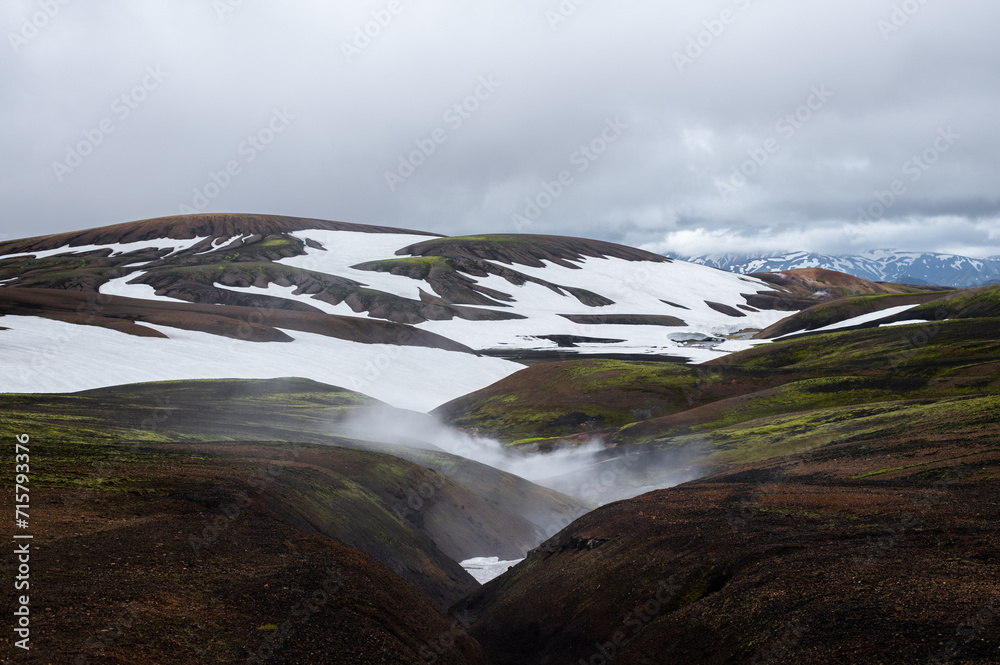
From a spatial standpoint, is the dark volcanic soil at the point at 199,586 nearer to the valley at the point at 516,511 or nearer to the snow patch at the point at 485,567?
the valley at the point at 516,511

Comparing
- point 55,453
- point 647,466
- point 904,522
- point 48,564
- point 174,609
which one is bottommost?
point 647,466

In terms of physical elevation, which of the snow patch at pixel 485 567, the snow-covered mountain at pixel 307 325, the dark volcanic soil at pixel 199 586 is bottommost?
the snow patch at pixel 485 567

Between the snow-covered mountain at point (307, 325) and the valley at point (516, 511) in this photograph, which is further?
the snow-covered mountain at point (307, 325)

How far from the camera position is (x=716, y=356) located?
109312 mm

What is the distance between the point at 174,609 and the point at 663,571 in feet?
46.7

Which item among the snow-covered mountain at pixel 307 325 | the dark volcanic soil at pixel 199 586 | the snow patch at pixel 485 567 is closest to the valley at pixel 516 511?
the dark volcanic soil at pixel 199 586

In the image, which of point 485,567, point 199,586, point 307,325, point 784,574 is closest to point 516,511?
point 485,567

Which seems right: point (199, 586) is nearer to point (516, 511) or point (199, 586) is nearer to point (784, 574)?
point (784, 574)

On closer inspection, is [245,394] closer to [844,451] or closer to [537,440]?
[537,440]

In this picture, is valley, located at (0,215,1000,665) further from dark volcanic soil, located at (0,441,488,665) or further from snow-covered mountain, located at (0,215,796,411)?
snow-covered mountain, located at (0,215,796,411)

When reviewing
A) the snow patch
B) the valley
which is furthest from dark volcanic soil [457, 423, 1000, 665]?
the snow patch

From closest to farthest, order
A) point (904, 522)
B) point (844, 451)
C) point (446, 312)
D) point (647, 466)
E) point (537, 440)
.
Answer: point (904, 522), point (844, 451), point (647, 466), point (537, 440), point (446, 312)

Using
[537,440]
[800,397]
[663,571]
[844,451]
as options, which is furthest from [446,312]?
[663,571]

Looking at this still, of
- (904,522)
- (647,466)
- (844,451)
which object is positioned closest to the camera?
(904,522)
